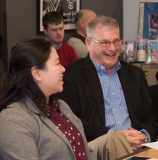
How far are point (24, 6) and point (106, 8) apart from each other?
1.82 metres

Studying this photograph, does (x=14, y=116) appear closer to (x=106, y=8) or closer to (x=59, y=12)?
(x=59, y=12)

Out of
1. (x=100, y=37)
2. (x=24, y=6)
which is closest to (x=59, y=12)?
(x=24, y=6)

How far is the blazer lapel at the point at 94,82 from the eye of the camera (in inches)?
110

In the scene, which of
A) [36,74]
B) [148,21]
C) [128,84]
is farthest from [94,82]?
[148,21]

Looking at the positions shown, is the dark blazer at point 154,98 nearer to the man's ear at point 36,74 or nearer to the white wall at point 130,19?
the man's ear at point 36,74

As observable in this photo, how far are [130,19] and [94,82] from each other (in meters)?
2.94

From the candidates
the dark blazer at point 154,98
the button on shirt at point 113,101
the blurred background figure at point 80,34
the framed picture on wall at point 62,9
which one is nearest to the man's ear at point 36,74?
the button on shirt at point 113,101

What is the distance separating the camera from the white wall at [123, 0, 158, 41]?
5.58m

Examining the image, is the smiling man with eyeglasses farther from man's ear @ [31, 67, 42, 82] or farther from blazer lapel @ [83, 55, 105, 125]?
man's ear @ [31, 67, 42, 82]

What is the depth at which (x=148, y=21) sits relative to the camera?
18.0 ft

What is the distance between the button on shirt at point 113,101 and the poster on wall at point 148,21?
2608 millimetres

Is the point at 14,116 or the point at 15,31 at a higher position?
the point at 15,31

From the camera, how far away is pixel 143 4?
18.0ft

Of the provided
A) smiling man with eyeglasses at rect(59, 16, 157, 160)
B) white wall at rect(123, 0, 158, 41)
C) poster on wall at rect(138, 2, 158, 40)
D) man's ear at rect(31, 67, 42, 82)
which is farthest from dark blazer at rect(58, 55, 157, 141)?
white wall at rect(123, 0, 158, 41)
